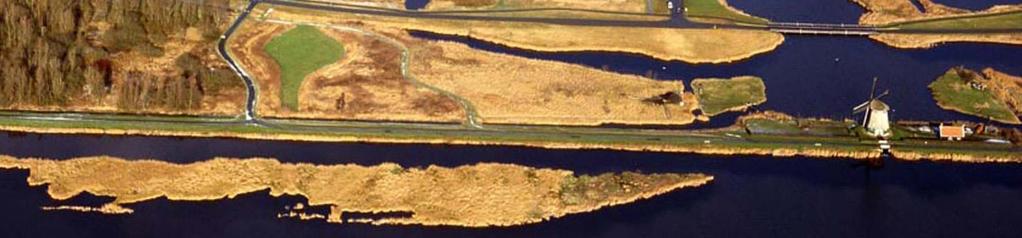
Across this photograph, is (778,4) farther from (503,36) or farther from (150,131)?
(150,131)

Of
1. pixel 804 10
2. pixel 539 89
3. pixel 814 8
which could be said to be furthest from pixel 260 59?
pixel 814 8

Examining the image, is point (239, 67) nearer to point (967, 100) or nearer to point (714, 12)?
point (714, 12)

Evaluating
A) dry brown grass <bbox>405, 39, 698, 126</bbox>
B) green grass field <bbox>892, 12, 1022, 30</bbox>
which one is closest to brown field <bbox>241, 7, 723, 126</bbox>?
dry brown grass <bbox>405, 39, 698, 126</bbox>

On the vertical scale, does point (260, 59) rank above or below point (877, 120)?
above

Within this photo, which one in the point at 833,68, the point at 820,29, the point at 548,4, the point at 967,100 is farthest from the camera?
the point at 548,4

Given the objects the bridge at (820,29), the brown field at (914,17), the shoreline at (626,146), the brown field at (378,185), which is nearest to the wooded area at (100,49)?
the shoreline at (626,146)

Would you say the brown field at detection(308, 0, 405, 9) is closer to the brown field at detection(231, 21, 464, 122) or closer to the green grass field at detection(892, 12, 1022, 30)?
the brown field at detection(231, 21, 464, 122)
